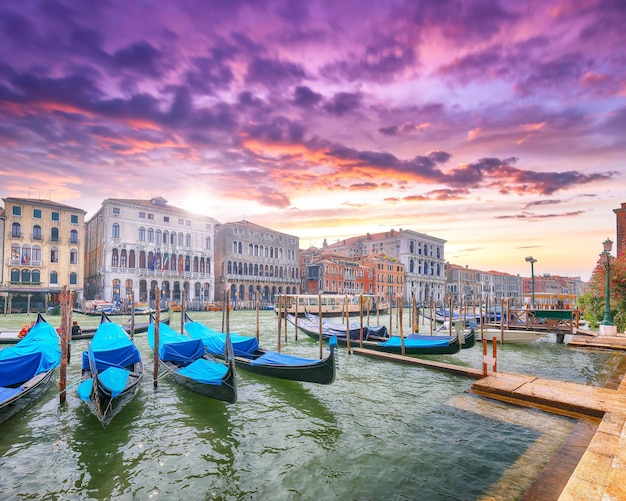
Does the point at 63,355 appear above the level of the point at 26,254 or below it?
below

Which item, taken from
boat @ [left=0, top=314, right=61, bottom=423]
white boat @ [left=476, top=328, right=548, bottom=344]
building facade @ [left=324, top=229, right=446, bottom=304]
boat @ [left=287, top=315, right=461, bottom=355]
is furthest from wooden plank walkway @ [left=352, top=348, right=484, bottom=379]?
building facade @ [left=324, top=229, right=446, bottom=304]

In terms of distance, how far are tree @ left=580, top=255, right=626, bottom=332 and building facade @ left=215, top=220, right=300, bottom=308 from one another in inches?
1108

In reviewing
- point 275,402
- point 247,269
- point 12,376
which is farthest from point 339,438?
point 247,269

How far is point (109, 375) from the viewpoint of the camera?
702cm

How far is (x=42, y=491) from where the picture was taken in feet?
14.3

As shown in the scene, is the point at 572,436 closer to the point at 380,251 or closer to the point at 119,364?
the point at 119,364

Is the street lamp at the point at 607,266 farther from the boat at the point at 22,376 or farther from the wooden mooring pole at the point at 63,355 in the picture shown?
the boat at the point at 22,376

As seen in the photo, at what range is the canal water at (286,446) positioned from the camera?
4426 mm

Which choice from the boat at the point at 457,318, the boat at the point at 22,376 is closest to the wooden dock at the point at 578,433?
the boat at the point at 22,376

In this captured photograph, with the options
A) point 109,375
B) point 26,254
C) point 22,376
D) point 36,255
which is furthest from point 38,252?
point 109,375

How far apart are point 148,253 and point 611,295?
3393cm

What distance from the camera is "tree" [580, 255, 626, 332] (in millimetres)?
13359

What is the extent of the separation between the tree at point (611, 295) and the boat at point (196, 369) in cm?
1378

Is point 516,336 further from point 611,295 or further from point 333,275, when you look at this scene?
point 333,275
